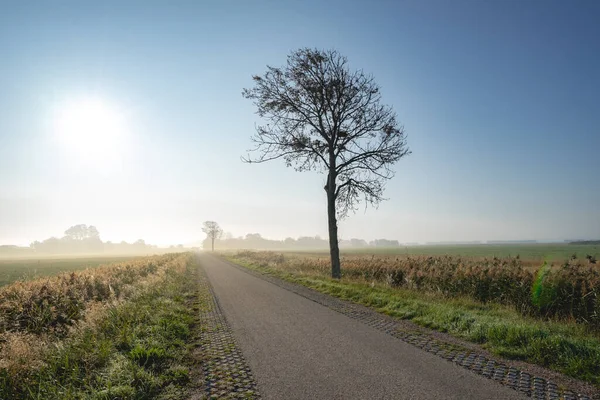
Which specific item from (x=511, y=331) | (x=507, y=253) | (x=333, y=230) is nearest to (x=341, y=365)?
(x=511, y=331)

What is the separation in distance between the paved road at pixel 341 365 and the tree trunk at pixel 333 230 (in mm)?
9013

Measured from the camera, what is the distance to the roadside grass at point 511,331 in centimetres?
494

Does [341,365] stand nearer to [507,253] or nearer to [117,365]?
[117,365]

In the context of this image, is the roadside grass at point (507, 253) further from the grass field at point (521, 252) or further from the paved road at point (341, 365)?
the paved road at point (341, 365)

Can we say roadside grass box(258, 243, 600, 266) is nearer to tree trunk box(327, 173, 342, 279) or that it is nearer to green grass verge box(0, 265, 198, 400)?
tree trunk box(327, 173, 342, 279)

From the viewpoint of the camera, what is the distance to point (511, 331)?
6168 millimetres

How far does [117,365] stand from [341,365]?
3.56 metres

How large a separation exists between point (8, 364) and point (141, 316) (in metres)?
3.10

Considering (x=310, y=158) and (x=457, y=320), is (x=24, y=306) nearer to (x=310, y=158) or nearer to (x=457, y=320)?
(x=457, y=320)

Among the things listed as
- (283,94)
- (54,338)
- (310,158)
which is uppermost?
(283,94)

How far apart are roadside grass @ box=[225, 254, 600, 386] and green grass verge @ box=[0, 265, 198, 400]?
5.52 meters

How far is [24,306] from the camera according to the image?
9742 millimetres

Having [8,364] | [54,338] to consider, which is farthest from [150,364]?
[54,338]

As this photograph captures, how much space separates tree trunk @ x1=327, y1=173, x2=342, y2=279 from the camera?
17.4 metres
